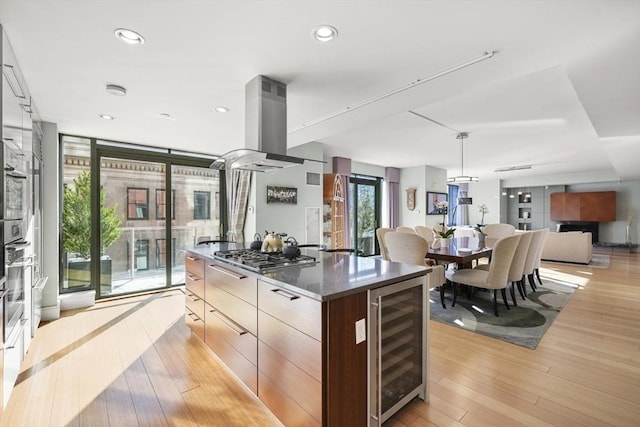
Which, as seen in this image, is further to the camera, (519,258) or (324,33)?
(519,258)

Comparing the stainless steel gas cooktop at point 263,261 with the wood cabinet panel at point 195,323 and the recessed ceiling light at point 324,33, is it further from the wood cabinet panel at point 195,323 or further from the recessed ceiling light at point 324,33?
the recessed ceiling light at point 324,33

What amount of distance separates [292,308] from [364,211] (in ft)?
21.2

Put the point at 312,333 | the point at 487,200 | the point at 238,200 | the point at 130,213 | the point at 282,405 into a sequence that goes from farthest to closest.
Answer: the point at 487,200 < the point at 238,200 < the point at 130,213 < the point at 282,405 < the point at 312,333

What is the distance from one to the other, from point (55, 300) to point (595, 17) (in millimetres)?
5582

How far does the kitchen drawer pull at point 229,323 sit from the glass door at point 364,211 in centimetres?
526

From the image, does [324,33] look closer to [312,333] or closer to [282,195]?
[312,333]

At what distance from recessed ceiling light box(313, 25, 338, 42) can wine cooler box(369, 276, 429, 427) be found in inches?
61.4

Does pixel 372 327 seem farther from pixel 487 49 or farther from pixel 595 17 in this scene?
pixel 595 17

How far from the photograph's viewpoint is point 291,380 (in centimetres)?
161

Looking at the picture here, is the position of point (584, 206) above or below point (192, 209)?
above

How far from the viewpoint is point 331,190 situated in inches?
234

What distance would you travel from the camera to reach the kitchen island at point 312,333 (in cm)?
144

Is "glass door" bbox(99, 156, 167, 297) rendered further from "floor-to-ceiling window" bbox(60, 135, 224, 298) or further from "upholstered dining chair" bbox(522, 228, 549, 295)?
"upholstered dining chair" bbox(522, 228, 549, 295)

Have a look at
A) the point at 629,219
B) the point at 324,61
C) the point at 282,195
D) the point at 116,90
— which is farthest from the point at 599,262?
the point at 116,90
